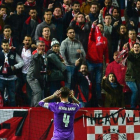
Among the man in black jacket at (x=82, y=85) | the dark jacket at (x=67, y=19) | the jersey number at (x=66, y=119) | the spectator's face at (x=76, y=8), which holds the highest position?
the spectator's face at (x=76, y=8)

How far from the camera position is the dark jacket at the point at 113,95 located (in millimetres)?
11725

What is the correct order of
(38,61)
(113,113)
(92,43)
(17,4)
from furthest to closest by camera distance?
(17,4) < (92,43) < (38,61) < (113,113)

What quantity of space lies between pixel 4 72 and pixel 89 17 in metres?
3.28

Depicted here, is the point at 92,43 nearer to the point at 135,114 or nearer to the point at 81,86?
the point at 81,86

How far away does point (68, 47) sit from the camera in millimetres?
12266

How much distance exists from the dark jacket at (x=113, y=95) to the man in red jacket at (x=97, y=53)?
454mm

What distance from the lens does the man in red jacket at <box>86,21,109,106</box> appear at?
12.3 meters

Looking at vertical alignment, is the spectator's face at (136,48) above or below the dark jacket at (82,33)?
below

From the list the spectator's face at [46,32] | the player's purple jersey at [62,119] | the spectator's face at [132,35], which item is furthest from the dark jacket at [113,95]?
the player's purple jersey at [62,119]

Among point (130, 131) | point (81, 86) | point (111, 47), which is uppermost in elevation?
point (111, 47)

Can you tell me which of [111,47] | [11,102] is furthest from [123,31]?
[11,102]

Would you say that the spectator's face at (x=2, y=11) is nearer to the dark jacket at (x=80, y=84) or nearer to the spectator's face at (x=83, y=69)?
the dark jacket at (x=80, y=84)

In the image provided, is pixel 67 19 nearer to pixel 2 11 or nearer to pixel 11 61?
pixel 2 11

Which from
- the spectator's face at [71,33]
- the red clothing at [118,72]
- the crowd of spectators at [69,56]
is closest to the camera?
the crowd of spectators at [69,56]
